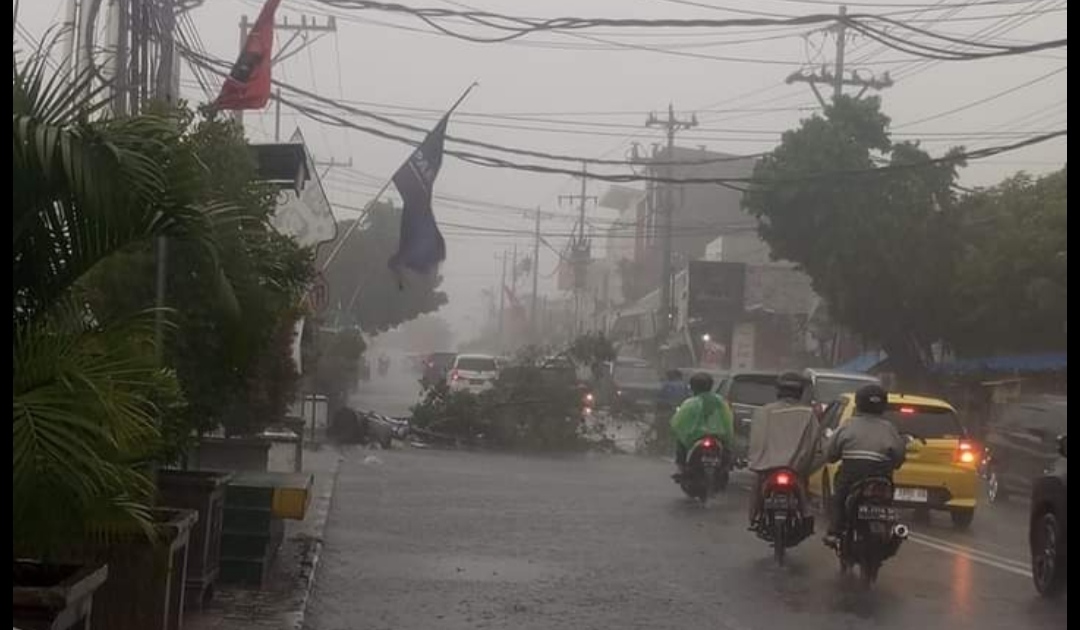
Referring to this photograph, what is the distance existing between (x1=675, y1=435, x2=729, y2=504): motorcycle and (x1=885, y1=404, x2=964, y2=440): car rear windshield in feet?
7.22

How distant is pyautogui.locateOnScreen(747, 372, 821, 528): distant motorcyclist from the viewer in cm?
1477

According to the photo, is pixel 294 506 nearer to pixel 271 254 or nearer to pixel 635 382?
pixel 271 254

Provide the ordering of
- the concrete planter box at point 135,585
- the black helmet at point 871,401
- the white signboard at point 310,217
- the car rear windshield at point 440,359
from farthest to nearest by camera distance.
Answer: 1. the car rear windshield at point 440,359
2. the white signboard at point 310,217
3. the black helmet at point 871,401
4. the concrete planter box at point 135,585

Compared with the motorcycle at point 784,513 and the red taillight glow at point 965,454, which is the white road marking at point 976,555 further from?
the motorcycle at point 784,513

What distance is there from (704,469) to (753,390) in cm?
668

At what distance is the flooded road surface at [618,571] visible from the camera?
11.6 m

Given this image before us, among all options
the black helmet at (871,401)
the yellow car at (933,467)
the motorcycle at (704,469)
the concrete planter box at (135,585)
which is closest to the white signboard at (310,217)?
the motorcycle at (704,469)

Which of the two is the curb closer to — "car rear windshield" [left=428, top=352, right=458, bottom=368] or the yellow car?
the yellow car

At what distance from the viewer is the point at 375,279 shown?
7325 centimetres

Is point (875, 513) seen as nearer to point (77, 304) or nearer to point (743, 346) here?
point (77, 304)

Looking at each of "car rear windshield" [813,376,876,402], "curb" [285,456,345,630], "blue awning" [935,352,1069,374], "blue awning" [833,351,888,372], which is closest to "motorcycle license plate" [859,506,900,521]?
"curb" [285,456,345,630]

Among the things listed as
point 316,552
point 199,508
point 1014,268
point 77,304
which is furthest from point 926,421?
point 1014,268

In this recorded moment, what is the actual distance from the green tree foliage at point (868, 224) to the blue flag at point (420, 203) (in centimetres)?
1545

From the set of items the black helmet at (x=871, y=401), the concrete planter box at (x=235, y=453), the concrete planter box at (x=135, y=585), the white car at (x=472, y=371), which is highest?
the white car at (x=472, y=371)
